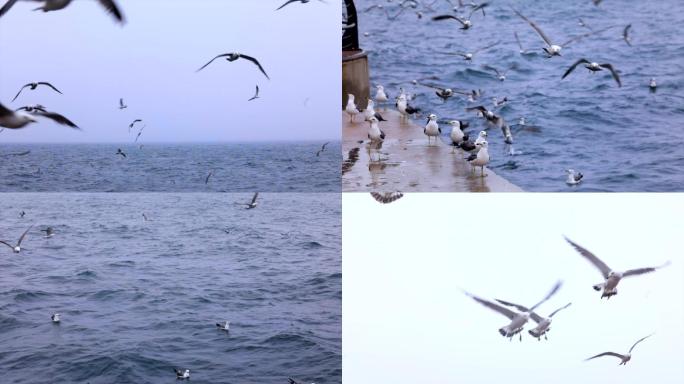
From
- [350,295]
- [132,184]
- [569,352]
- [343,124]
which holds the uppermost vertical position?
[343,124]

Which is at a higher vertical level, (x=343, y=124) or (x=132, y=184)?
(x=343, y=124)

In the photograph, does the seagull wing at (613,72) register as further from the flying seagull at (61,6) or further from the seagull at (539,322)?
the flying seagull at (61,6)

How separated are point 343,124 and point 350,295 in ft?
2.83

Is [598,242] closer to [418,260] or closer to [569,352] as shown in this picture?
[569,352]

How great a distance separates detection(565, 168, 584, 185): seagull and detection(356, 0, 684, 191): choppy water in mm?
25

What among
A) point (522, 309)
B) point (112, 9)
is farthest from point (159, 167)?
point (522, 309)

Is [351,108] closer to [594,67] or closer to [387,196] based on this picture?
[387,196]

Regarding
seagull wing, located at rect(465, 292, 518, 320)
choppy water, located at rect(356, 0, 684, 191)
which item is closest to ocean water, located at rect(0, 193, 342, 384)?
seagull wing, located at rect(465, 292, 518, 320)

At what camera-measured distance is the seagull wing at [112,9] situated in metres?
4.08

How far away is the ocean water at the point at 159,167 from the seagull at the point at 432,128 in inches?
18.0

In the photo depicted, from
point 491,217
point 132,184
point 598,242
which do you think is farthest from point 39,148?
point 598,242

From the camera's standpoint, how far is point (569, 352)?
400 centimetres

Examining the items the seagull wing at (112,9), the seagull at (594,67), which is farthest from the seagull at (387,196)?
the seagull wing at (112,9)

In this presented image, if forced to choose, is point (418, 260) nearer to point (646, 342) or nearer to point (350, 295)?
point (350, 295)
